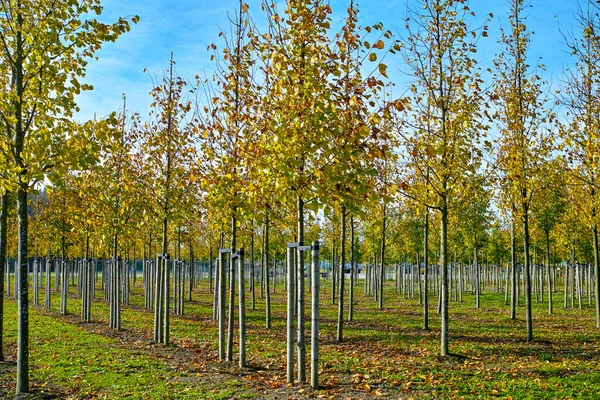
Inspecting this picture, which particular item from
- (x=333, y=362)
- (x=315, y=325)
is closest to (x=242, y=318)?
(x=333, y=362)

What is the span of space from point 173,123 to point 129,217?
3.72 meters

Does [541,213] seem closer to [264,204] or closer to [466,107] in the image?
[466,107]

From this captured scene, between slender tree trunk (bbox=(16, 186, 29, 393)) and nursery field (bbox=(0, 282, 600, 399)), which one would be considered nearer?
slender tree trunk (bbox=(16, 186, 29, 393))

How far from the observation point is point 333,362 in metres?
10.1

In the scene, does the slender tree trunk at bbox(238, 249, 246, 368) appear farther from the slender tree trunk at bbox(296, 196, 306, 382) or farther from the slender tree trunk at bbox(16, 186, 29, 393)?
the slender tree trunk at bbox(16, 186, 29, 393)

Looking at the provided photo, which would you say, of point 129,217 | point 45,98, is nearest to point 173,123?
point 129,217

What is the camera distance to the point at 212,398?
24.8 ft

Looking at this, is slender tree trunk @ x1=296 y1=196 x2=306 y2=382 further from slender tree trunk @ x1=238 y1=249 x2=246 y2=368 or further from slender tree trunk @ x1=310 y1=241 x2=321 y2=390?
slender tree trunk @ x1=238 y1=249 x2=246 y2=368

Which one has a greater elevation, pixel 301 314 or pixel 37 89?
pixel 37 89

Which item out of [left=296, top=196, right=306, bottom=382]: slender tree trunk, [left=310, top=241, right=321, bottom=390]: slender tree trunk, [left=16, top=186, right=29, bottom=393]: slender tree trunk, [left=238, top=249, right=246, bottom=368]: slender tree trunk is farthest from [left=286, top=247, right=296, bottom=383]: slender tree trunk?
[left=16, top=186, right=29, bottom=393]: slender tree trunk

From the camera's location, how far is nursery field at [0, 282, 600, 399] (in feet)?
26.1

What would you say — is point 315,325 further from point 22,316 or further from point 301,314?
point 22,316

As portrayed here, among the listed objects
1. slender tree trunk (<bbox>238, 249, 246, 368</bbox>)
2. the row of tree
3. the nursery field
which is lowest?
the nursery field

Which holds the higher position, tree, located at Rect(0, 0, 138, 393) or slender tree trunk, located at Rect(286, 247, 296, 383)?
tree, located at Rect(0, 0, 138, 393)
